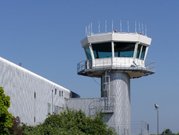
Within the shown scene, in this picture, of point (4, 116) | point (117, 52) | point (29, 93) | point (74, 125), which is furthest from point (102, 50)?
point (4, 116)

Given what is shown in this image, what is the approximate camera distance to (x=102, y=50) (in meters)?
70.8

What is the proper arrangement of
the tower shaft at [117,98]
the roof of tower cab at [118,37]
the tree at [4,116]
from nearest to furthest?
the tree at [4,116] → the roof of tower cab at [118,37] → the tower shaft at [117,98]

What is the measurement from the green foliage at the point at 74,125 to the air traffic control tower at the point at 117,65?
14.5 metres

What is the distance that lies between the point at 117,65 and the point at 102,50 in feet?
10.3

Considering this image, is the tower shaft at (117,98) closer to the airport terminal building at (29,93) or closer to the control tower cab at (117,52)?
the control tower cab at (117,52)

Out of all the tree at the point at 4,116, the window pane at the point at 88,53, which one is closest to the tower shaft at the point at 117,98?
the window pane at the point at 88,53

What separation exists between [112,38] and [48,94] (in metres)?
11.6

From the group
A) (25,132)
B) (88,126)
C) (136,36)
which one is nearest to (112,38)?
(136,36)

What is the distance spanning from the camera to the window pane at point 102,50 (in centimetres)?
7000

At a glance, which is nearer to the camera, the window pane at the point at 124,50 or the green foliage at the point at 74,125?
the green foliage at the point at 74,125

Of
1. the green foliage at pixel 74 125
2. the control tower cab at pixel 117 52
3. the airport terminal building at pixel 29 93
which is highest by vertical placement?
the control tower cab at pixel 117 52

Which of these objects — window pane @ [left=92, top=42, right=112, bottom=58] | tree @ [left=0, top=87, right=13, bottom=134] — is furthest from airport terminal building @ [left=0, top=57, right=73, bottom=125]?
tree @ [left=0, top=87, right=13, bottom=134]

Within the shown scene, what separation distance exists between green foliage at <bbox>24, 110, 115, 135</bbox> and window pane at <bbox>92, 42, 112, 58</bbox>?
52.2 feet

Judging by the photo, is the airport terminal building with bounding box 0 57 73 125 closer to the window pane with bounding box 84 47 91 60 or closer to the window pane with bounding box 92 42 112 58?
the window pane with bounding box 84 47 91 60
